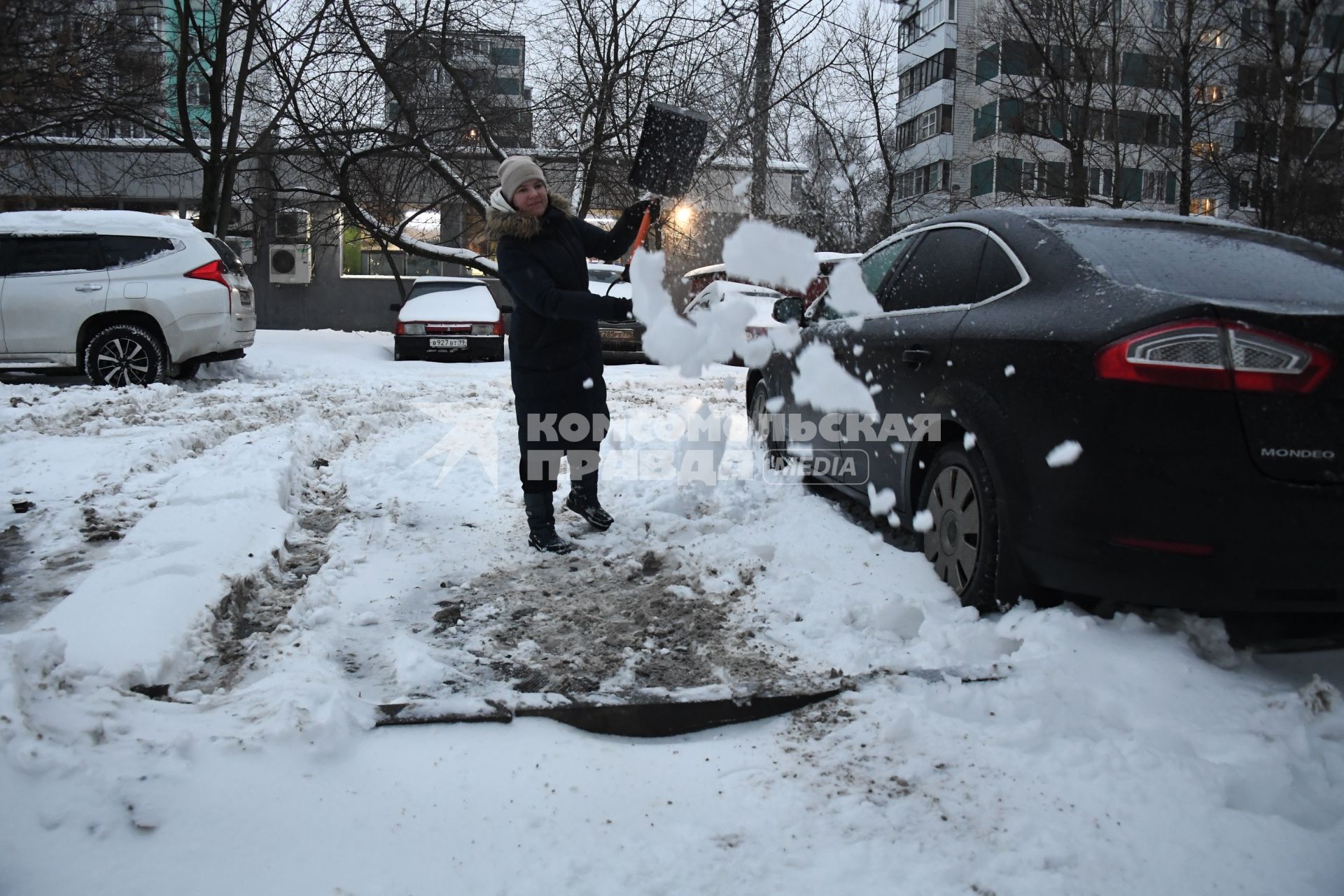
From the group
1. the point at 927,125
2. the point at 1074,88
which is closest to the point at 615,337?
the point at 1074,88

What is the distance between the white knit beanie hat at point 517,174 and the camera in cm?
441

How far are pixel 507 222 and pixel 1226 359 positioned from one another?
9.91 ft

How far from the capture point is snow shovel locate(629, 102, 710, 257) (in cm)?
491

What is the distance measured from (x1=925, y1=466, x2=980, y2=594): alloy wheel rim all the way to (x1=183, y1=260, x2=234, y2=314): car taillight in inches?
360

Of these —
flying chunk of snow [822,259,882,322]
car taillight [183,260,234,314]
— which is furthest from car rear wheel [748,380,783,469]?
car taillight [183,260,234,314]

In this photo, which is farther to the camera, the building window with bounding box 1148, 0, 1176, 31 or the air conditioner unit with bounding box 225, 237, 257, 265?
the air conditioner unit with bounding box 225, 237, 257, 265

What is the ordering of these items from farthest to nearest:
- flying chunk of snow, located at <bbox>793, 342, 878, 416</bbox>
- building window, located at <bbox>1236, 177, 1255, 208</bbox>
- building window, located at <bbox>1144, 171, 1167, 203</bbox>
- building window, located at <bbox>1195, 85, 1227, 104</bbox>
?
building window, located at <bbox>1144, 171, 1167, 203</bbox>, building window, located at <bbox>1195, 85, 1227, 104</bbox>, building window, located at <bbox>1236, 177, 1255, 208</bbox>, flying chunk of snow, located at <bbox>793, 342, 878, 416</bbox>

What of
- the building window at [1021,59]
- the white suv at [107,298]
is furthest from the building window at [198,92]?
the building window at [1021,59]

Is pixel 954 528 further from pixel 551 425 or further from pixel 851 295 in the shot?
pixel 551 425

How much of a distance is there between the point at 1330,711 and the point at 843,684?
1.32 metres

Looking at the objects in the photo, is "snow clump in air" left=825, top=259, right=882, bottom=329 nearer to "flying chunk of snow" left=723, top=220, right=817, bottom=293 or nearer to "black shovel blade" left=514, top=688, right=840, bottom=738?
"flying chunk of snow" left=723, top=220, right=817, bottom=293

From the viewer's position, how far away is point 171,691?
114 inches

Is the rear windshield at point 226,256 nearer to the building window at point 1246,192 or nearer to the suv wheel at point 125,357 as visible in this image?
the suv wheel at point 125,357

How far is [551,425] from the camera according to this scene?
15.3 feet
